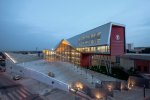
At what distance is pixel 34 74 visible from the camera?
126 ft

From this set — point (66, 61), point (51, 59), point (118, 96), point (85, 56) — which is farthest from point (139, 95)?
point (51, 59)

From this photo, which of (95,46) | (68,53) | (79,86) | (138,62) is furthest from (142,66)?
(79,86)

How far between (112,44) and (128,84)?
11.0m

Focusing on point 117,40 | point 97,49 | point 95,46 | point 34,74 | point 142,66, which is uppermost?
point 117,40

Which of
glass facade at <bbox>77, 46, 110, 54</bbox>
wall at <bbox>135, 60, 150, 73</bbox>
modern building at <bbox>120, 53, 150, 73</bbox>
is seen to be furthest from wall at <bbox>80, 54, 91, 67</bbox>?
wall at <bbox>135, 60, 150, 73</bbox>

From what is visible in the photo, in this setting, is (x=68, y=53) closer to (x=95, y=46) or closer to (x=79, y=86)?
(x=95, y=46)

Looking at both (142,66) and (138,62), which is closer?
(142,66)

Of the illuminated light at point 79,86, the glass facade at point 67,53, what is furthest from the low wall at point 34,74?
the glass facade at point 67,53

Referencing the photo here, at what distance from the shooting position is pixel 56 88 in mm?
29641

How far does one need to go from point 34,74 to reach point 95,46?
15830mm

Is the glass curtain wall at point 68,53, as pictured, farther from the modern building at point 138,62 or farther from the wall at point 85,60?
the modern building at point 138,62

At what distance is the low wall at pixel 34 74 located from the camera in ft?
96.5

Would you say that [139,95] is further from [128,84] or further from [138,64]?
[138,64]

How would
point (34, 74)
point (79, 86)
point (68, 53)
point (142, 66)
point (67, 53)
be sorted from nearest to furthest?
point (79, 86), point (34, 74), point (142, 66), point (68, 53), point (67, 53)
